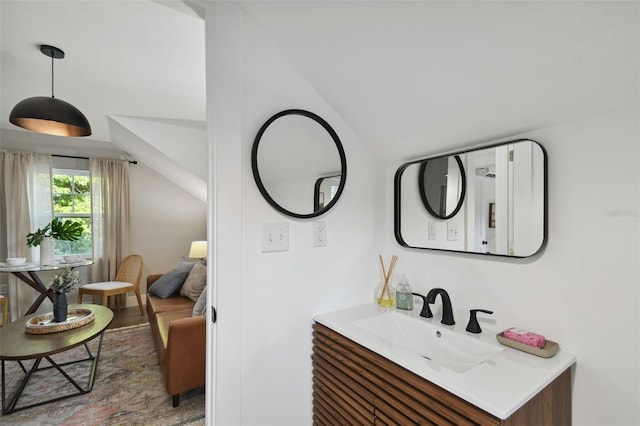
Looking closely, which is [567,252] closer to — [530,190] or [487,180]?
[530,190]

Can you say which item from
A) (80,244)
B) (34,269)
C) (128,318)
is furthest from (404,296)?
(80,244)

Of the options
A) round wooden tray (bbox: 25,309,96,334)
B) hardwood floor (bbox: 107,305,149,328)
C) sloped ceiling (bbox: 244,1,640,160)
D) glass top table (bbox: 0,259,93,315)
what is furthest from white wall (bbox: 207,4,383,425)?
hardwood floor (bbox: 107,305,149,328)

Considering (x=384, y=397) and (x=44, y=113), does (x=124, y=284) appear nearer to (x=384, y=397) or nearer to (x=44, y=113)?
(x=44, y=113)

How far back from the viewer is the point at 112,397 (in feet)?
6.82

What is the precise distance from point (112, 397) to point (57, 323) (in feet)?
2.32

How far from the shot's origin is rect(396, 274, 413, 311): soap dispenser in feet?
4.70

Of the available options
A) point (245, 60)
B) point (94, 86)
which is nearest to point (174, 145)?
point (94, 86)

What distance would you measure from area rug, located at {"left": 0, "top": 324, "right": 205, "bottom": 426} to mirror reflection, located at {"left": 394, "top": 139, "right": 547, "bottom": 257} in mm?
1864

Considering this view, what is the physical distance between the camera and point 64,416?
6.21ft

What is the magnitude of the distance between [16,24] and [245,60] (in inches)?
57.8

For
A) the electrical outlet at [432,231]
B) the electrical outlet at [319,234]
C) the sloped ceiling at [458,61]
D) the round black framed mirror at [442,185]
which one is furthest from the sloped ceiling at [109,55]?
the electrical outlet at [432,231]

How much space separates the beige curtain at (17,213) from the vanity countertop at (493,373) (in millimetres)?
4441

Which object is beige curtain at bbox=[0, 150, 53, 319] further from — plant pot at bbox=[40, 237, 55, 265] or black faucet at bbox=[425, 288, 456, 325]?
black faucet at bbox=[425, 288, 456, 325]

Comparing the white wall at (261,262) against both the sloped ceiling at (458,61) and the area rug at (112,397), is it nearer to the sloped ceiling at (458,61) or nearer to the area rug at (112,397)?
the sloped ceiling at (458,61)
